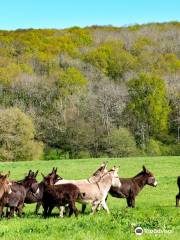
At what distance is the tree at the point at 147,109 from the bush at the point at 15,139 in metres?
23.5

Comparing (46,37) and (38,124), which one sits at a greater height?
(46,37)

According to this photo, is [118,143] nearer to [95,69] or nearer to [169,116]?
[169,116]

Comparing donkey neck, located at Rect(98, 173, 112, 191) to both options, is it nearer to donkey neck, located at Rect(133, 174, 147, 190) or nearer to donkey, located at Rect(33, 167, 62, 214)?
donkey, located at Rect(33, 167, 62, 214)

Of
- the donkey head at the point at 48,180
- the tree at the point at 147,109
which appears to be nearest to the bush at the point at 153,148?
the tree at the point at 147,109

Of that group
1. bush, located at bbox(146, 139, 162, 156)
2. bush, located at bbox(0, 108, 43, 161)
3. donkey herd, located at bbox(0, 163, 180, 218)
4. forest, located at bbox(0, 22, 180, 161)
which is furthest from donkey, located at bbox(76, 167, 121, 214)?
bush, located at bbox(146, 139, 162, 156)

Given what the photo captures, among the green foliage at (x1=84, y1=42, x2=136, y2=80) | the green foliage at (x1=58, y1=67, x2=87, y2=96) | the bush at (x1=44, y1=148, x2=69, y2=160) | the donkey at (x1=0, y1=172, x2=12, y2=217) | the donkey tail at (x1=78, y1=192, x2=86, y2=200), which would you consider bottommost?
the bush at (x1=44, y1=148, x2=69, y2=160)

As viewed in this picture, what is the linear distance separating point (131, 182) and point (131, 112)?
250 ft

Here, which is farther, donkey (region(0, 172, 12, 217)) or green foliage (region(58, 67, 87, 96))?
green foliage (region(58, 67, 87, 96))

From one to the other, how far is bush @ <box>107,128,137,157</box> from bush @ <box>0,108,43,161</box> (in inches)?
454

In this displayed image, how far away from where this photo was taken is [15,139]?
250 feet

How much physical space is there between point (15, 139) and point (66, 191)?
198ft

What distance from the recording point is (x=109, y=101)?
101625mm

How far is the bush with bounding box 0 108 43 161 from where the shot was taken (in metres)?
76.2

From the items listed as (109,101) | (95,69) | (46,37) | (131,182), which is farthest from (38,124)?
(46,37)
